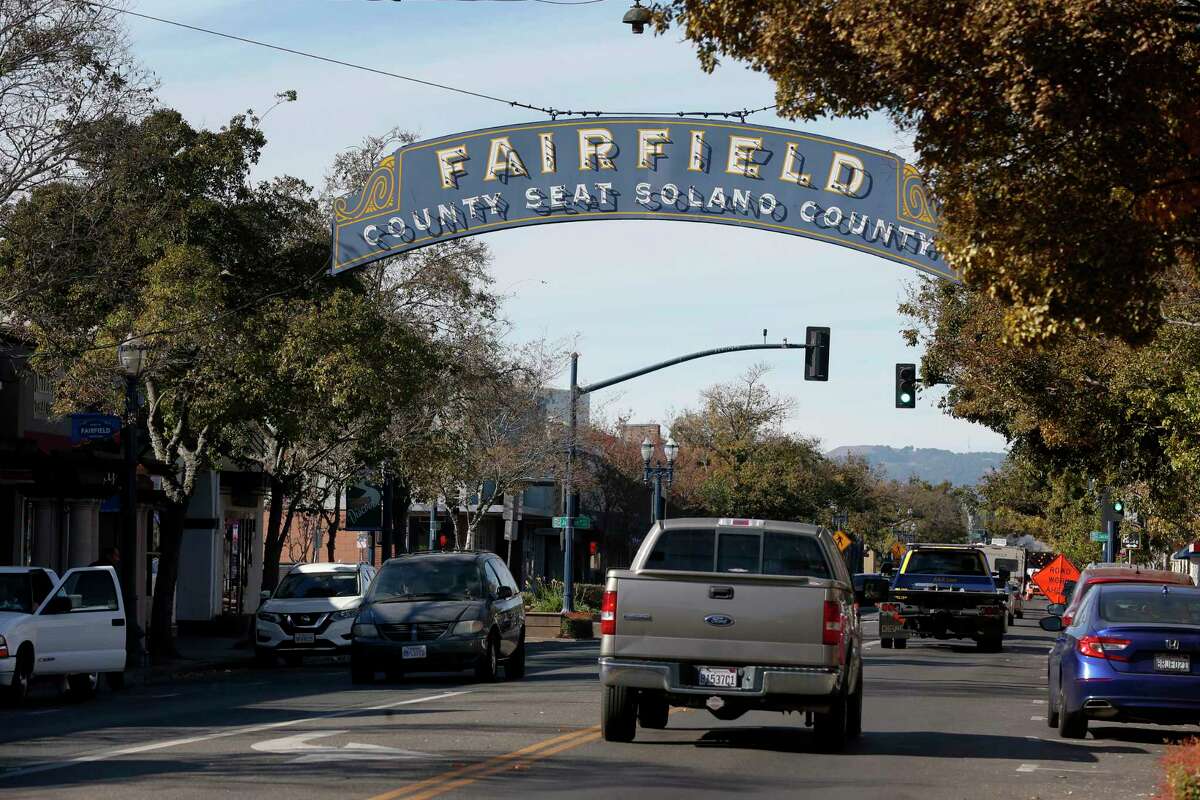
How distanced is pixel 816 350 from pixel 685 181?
30.7 feet

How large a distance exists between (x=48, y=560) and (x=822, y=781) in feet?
84.2

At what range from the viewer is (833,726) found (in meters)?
14.6

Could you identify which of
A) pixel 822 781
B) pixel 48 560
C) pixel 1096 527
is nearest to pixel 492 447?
pixel 48 560

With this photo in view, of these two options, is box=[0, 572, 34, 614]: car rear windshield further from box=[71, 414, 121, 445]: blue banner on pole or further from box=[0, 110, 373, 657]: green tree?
box=[71, 414, 121, 445]: blue banner on pole

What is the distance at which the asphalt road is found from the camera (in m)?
12.2

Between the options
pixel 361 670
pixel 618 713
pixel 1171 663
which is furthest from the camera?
pixel 361 670

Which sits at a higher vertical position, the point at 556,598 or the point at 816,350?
the point at 816,350

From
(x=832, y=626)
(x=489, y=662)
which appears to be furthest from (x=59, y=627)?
(x=832, y=626)

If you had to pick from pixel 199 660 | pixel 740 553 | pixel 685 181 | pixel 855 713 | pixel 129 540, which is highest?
pixel 685 181

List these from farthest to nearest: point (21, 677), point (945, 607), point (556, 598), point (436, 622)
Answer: point (556, 598) → point (945, 607) → point (436, 622) → point (21, 677)

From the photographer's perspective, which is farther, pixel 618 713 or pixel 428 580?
pixel 428 580

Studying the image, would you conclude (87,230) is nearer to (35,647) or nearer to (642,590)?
(35,647)

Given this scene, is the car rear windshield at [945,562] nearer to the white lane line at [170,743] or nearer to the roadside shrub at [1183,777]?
the white lane line at [170,743]

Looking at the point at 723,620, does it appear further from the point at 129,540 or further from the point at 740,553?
the point at 129,540
